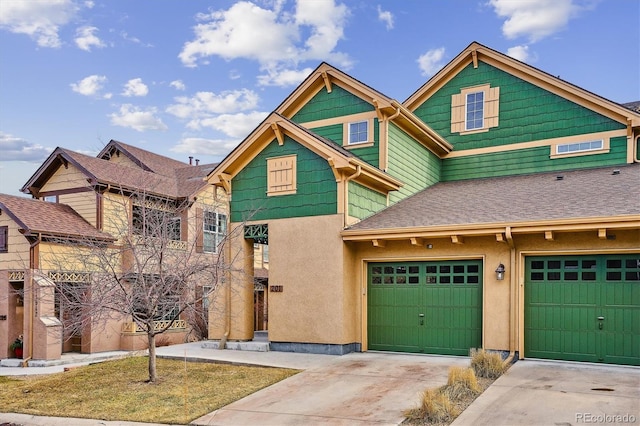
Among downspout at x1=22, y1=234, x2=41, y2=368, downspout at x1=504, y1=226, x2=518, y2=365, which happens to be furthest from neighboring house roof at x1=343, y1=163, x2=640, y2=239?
downspout at x1=22, y1=234, x2=41, y2=368

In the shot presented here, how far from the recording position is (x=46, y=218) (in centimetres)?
1877

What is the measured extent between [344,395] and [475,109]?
1248cm

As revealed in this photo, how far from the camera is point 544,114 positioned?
17.3 metres

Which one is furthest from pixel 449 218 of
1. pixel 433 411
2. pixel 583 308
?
pixel 433 411

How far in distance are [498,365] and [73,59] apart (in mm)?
19419

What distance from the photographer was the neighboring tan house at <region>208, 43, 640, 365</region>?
11.6 meters

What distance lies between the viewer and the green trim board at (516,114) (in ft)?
55.1

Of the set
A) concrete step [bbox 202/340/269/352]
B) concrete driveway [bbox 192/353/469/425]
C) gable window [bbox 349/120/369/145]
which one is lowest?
concrete step [bbox 202/340/269/352]

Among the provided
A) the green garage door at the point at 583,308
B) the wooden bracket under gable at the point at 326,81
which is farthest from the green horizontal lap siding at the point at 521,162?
the green garage door at the point at 583,308

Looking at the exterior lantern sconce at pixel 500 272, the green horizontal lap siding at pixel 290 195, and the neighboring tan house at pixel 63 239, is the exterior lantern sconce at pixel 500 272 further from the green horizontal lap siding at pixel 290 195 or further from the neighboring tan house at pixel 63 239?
the neighboring tan house at pixel 63 239

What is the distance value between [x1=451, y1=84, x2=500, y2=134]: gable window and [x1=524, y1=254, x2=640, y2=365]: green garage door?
7.25m

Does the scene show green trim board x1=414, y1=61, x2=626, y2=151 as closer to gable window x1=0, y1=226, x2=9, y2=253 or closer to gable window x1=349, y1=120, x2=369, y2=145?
gable window x1=349, y1=120, x2=369, y2=145

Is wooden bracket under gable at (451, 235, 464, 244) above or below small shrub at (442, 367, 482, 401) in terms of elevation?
above

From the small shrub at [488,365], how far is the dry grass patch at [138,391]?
12.6 feet
